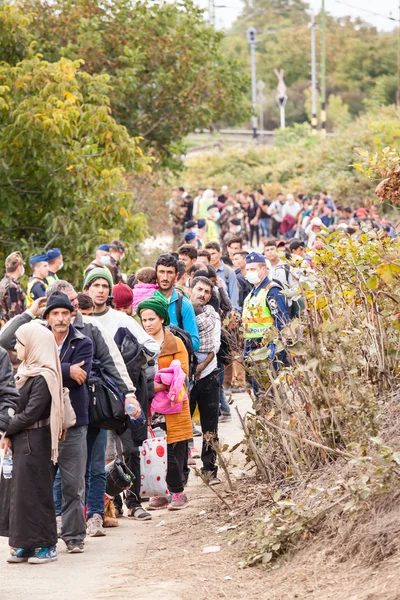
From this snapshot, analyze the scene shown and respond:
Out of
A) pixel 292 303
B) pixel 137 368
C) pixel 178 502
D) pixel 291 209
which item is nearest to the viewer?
pixel 137 368

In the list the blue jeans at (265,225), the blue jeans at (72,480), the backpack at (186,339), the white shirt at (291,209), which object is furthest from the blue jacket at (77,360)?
the blue jeans at (265,225)

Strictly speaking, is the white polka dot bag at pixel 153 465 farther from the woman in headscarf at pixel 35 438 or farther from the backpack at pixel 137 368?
the woman in headscarf at pixel 35 438

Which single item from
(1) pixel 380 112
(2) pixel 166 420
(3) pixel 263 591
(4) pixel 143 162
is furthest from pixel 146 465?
(1) pixel 380 112

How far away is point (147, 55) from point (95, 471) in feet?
62.0

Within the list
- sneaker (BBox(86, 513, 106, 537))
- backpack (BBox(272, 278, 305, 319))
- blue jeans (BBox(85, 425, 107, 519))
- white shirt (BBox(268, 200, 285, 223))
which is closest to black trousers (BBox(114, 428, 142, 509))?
blue jeans (BBox(85, 425, 107, 519))

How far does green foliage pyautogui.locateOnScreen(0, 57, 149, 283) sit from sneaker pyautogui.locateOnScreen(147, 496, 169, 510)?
786cm

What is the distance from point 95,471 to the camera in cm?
897

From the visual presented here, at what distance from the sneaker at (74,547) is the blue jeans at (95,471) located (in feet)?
2.11

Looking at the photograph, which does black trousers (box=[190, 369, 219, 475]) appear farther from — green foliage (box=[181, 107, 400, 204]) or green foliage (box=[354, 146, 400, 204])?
green foliage (box=[181, 107, 400, 204])

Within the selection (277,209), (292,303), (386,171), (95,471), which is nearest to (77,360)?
(95,471)

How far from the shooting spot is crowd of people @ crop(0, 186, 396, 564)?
795 centimetres

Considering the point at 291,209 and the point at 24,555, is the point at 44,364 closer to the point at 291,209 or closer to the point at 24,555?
the point at 24,555

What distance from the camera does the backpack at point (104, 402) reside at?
8633mm

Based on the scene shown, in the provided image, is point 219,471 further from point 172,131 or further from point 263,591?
point 172,131
